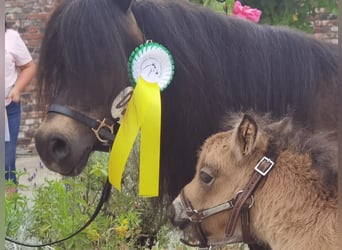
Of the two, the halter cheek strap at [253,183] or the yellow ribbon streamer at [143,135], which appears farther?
the yellow ribbon streamer at [143,135]

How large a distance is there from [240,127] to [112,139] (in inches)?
21.7

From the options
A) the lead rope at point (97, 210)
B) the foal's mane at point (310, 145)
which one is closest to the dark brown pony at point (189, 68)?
the lead rope at point (97, 210)

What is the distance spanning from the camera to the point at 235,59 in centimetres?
272

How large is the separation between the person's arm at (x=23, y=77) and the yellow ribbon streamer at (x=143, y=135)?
0.78 meters

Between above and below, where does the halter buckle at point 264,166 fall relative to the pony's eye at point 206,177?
above

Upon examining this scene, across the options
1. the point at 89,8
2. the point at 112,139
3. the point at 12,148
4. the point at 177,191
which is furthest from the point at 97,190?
the point at 89,8

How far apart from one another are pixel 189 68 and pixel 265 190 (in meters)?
0.65

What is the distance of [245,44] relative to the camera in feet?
8.98

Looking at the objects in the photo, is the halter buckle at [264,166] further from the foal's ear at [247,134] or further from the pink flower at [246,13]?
the pink flower at [246,13]

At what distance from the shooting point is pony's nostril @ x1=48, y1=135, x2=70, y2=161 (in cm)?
243

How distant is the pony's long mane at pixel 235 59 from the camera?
2680 mm

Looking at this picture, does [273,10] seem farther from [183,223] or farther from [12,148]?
[183,223]

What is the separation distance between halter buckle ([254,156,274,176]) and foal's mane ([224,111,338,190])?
0.05 meters

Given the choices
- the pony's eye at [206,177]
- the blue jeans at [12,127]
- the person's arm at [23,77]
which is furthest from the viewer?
the blue jeans at [12,127]
